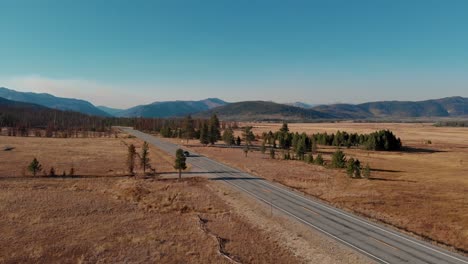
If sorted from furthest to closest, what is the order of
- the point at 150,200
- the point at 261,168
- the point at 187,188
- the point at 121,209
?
1. the point at 261,168
2. the point at 187,188
3. the point at 150,200
4. the point at 121,209

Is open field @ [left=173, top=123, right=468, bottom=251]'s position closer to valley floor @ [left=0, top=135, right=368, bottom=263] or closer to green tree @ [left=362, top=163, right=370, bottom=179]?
green tree @ [left=362, top=163, right=370, bottom=179]

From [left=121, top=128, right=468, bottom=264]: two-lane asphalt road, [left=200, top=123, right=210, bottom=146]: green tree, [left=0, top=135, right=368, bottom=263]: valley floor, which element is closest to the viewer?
[left=121, top=128, right=468, bottom=264]: two-lane asphalt road

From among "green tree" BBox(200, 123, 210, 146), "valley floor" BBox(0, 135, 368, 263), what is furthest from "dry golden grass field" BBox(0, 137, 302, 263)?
"green tree" BBox(200, 123, 210, 146)

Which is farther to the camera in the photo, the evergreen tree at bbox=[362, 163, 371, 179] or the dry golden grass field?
the evergreen tree at bbox=[362, 163, 371, 179]

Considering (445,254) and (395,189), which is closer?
(445,254)

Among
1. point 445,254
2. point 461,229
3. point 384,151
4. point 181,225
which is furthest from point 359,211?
point 384,151

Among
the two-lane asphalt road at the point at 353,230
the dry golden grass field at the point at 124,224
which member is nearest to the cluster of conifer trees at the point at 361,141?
the two-lane asphalt road at the point at 353,230

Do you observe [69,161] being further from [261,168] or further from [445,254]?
[445,254]

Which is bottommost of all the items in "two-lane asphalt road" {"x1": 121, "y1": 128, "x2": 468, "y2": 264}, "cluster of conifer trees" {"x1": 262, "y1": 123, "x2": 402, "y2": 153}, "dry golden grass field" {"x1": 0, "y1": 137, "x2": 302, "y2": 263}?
"dry golden grass field" {"x1": 0, "y1": 137, "x2": 302, "y2": 263}
